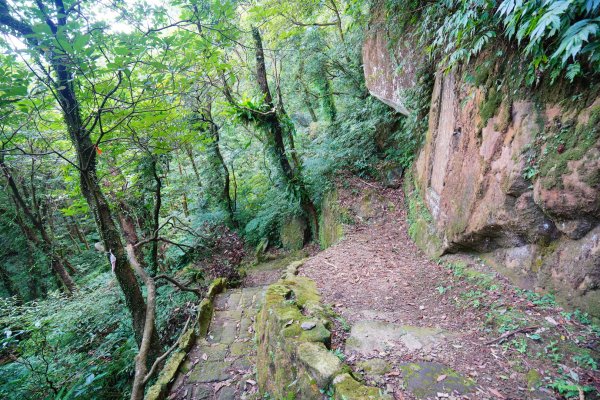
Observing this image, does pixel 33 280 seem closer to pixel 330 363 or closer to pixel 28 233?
pixel 28 233

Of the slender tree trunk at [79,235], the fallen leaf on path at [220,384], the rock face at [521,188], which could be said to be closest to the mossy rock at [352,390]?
the rock face at [521,188]

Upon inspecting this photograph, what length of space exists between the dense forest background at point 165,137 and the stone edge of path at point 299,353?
1.42 meters

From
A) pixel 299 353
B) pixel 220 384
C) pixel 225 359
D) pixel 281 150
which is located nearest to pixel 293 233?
pixel 281 150

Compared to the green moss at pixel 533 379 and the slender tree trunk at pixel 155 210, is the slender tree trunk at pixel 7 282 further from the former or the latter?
the green moss at pixel 533 379

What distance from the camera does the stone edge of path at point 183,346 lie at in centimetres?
339

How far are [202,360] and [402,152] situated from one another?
21.5 feet

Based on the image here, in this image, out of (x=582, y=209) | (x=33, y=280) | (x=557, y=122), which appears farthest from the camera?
(x=33, y=280)

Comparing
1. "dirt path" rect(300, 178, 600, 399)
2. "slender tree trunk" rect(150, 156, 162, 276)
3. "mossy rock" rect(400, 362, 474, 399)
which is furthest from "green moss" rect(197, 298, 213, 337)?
"mossy rock" rect(400, 362, 474, 399)

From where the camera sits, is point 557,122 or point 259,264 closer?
point 557,122

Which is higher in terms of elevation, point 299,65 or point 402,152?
point 299,65

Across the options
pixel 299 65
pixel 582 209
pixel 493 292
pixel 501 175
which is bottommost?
pixel 493 292

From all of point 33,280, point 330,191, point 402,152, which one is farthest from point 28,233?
point 402,152

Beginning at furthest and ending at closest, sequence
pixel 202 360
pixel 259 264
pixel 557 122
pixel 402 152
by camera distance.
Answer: pixel 259 264 < pixel 402 152 < pixel 202 360 < pixel 557 122

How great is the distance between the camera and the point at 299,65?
9.98 metres
